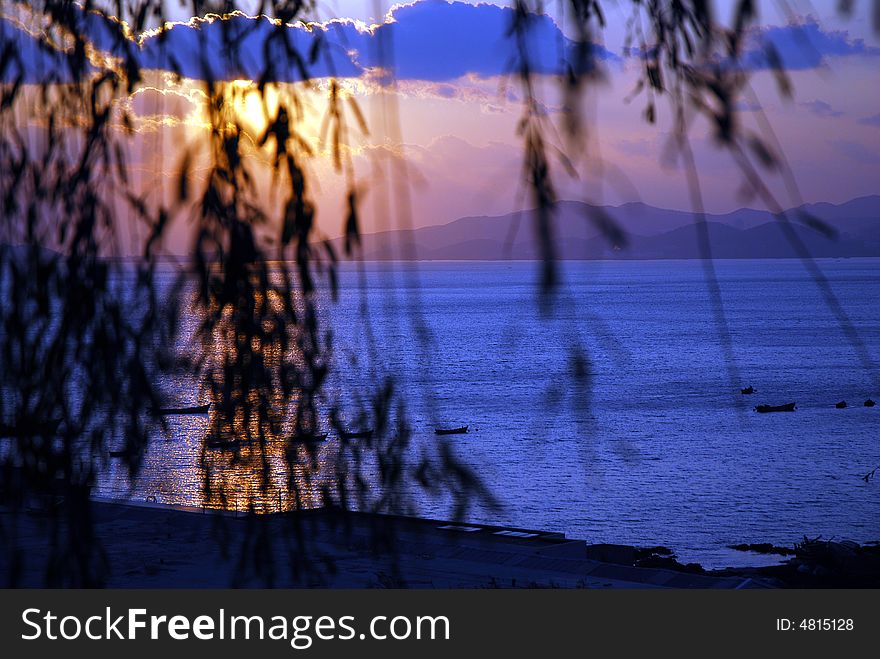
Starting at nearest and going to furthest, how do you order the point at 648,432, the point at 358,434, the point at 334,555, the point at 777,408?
the point at 358,434, the point at 334,555, the point at 648,432, the point at 777,408

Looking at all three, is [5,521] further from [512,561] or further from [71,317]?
[512,561]

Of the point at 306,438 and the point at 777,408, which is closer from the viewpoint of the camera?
the point at 306,438

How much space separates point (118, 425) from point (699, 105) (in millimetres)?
1356

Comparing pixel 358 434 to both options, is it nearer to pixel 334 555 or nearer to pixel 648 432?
pixel 334 555

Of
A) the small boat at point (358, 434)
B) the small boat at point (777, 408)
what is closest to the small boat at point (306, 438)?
the small boat at point (358, 434)

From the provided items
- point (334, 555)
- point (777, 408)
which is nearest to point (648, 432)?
point (777, 408)

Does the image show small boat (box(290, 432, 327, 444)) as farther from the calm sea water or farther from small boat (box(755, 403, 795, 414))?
small boat (box(755, 403, 795, 414))

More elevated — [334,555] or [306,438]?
[306,438]

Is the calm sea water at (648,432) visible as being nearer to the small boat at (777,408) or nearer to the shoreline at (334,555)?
the shoreline at (334,555)

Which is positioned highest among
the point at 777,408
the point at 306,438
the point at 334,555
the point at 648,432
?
the point at 306,438

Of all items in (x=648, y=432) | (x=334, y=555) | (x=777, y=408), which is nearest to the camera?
(x=334, y=555)

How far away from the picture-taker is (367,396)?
1.96 meters

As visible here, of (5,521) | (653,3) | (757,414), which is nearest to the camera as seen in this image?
(653,3)

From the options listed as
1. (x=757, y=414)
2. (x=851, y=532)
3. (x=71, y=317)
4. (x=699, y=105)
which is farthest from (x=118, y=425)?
(x=757, y=414)
